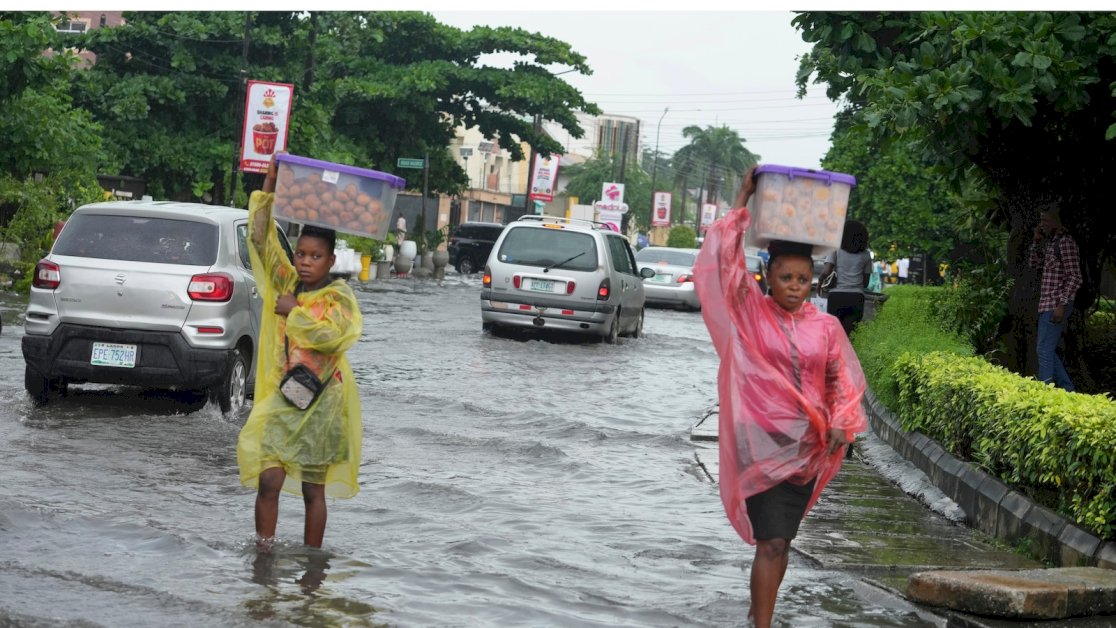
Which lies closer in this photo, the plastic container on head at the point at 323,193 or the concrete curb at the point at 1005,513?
the plastic container on head at the point at 323,193

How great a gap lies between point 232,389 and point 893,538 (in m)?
5.25

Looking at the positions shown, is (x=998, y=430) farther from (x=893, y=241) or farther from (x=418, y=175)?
(x=418, y=175)

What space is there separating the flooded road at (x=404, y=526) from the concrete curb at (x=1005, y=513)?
1096mm

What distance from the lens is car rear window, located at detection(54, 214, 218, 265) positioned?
35.1 feet

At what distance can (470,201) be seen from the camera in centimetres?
8312

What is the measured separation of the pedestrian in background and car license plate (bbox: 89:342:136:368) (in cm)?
686

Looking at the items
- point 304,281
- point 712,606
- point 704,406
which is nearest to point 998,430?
point 712,606

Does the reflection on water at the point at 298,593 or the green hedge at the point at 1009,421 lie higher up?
the green hedge at the point at 1009,421

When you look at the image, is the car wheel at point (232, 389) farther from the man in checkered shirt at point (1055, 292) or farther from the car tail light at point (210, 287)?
the man in checkered shirt at point (1055, 292)

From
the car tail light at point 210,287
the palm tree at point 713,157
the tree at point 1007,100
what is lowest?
the car tail light at point 210,287

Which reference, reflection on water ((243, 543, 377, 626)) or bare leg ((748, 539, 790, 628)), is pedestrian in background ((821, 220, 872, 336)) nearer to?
reflection on water ((243, 543, 377, 626))

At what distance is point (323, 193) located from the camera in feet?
21.1

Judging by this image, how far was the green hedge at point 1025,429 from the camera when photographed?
6.68 meters

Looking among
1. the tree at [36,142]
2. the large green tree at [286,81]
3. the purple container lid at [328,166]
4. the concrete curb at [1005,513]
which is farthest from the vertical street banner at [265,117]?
the purple container lid at [328,166]
